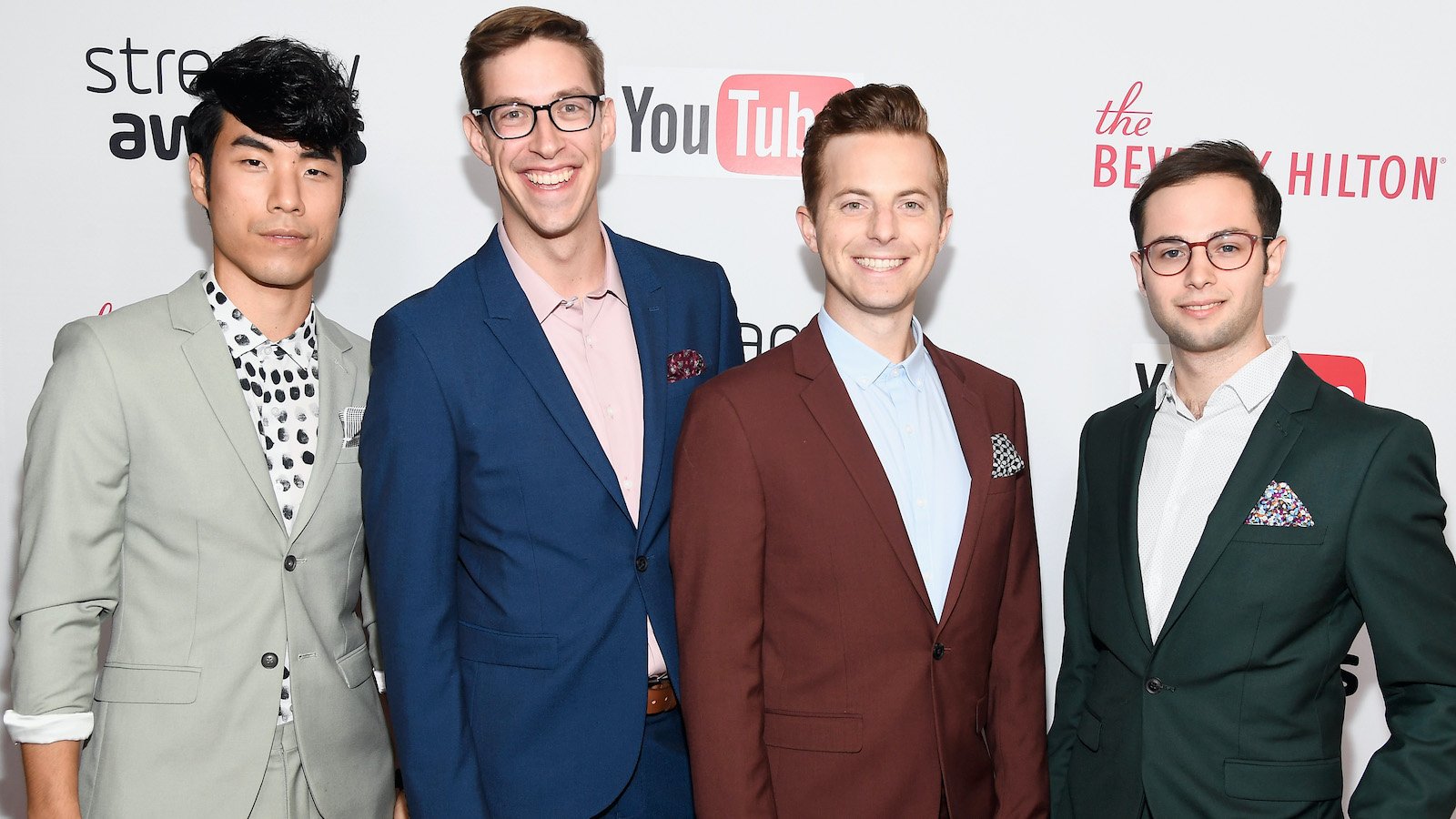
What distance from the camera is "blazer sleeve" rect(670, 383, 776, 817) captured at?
5.47ft

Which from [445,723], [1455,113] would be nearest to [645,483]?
[445,723]

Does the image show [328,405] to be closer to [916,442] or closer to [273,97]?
[273,97]

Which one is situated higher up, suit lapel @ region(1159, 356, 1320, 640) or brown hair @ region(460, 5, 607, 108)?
brown hair @ region(460, 5, 607, 108)

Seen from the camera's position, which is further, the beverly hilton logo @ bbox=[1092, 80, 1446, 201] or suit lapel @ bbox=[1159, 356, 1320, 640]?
the beverly hilton logo @ bbox=[1092, 80, 1446, 201]

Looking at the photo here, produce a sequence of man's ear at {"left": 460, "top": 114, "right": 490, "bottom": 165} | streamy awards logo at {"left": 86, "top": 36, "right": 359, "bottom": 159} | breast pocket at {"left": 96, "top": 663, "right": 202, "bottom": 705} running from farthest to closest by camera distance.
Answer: streamy awards logo at {"left": 86, "top": 36, "right": 359, "bottom": 159}, man's ear at {"left": 460, "top": 114, "right": 490, "bottom": 165}, breast pocket at {"left": 96, "top": 663, "right": 202, "bottom": 705}

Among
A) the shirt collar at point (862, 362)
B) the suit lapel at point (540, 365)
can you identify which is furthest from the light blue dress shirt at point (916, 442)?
the suit lapel at point (540, 365)

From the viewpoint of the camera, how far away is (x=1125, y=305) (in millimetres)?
2777

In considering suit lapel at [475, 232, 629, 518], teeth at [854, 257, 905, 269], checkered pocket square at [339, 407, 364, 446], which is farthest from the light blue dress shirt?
checkered pocket square at [339, 407, 364, 446]

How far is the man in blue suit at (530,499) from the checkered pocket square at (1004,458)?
0.55m

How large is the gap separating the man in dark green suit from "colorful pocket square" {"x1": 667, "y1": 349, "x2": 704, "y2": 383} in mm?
831

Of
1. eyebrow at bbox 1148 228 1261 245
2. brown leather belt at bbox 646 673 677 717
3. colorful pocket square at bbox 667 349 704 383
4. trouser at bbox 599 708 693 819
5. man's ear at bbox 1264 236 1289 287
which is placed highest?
eyebrow at bbox 1148 228 1261 245

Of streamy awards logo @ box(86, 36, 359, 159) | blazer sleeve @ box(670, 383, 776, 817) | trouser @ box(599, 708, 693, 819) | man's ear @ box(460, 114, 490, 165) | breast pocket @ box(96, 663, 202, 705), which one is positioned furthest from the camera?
streamy awards logo @ box(86, 36, 359, 159)

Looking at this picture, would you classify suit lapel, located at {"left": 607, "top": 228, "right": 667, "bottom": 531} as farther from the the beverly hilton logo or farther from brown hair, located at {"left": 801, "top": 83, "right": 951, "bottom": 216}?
the the beverly hilton logo

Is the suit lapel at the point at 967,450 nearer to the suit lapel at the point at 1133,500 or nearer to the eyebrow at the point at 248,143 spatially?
the suit lapel at the point at 1133,500
